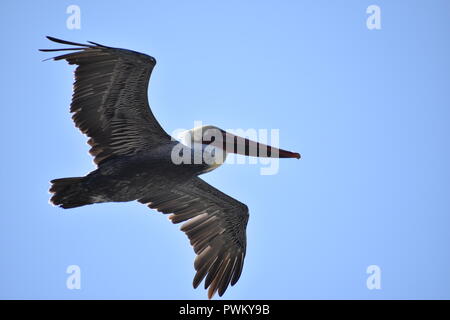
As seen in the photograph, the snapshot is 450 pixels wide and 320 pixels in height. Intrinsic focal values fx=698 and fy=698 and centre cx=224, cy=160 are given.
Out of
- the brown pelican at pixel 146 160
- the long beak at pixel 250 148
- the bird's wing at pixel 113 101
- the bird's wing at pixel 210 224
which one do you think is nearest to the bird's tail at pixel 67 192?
the brown pelican at pixel 146 160

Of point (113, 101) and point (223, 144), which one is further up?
point (113, 101)

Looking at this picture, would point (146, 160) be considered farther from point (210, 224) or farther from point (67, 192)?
point (210, 224)

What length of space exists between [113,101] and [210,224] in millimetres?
2590

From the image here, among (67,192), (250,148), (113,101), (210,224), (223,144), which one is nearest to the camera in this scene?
(67,192)

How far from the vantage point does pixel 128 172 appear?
992 centimetres

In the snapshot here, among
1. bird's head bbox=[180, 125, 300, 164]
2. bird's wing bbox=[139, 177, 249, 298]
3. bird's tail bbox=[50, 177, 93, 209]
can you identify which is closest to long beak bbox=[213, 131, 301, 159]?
bird's head bbox=[180, 125, 300, 164]

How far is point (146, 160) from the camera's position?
Answer: 32.9 ft

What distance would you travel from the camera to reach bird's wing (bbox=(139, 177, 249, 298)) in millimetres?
10688

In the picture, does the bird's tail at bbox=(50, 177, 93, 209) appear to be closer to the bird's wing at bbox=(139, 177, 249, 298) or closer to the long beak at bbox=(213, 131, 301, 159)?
the bird's wing at bbox=(139, 177, 249, 298)

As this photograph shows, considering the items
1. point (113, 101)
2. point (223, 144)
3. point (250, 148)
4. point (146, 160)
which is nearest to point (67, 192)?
point (146, 160)

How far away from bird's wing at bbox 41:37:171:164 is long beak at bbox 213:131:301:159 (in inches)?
40.6

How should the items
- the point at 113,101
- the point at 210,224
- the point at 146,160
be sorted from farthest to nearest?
1. the point at 210,224
2. the point at 146,160
3. the point at 113,101

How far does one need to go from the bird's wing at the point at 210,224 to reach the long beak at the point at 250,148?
0.73 meters

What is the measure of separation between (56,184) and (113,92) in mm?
1504
